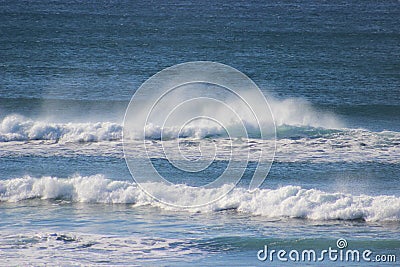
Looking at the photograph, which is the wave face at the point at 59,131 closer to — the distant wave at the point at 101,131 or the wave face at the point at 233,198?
the distant wave at the point at 101,131

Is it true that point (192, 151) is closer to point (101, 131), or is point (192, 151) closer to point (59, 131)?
point (101, 131)

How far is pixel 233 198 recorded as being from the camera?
63.4 ft

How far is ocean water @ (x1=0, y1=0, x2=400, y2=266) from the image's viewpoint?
55.1ft

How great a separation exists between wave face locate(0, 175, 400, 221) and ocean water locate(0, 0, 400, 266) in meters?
0.03

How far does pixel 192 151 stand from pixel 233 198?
5.10 metres

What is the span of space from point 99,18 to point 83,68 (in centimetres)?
1698

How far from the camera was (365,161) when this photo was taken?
22.9 meters

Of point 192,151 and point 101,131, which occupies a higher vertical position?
point 101,131

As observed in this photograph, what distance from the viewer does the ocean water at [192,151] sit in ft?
55.1

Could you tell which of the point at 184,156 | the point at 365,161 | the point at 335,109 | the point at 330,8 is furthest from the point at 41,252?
the point at 330,8

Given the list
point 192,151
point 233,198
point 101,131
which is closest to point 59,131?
point 101,131

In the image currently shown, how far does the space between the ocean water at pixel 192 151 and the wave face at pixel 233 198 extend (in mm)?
34

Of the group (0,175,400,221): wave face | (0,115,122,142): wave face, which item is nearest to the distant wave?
(0,115,122,142): wave face

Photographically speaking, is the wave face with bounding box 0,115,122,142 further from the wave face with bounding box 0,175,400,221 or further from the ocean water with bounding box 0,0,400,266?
the wave face with bounding box 0,175,400,221
